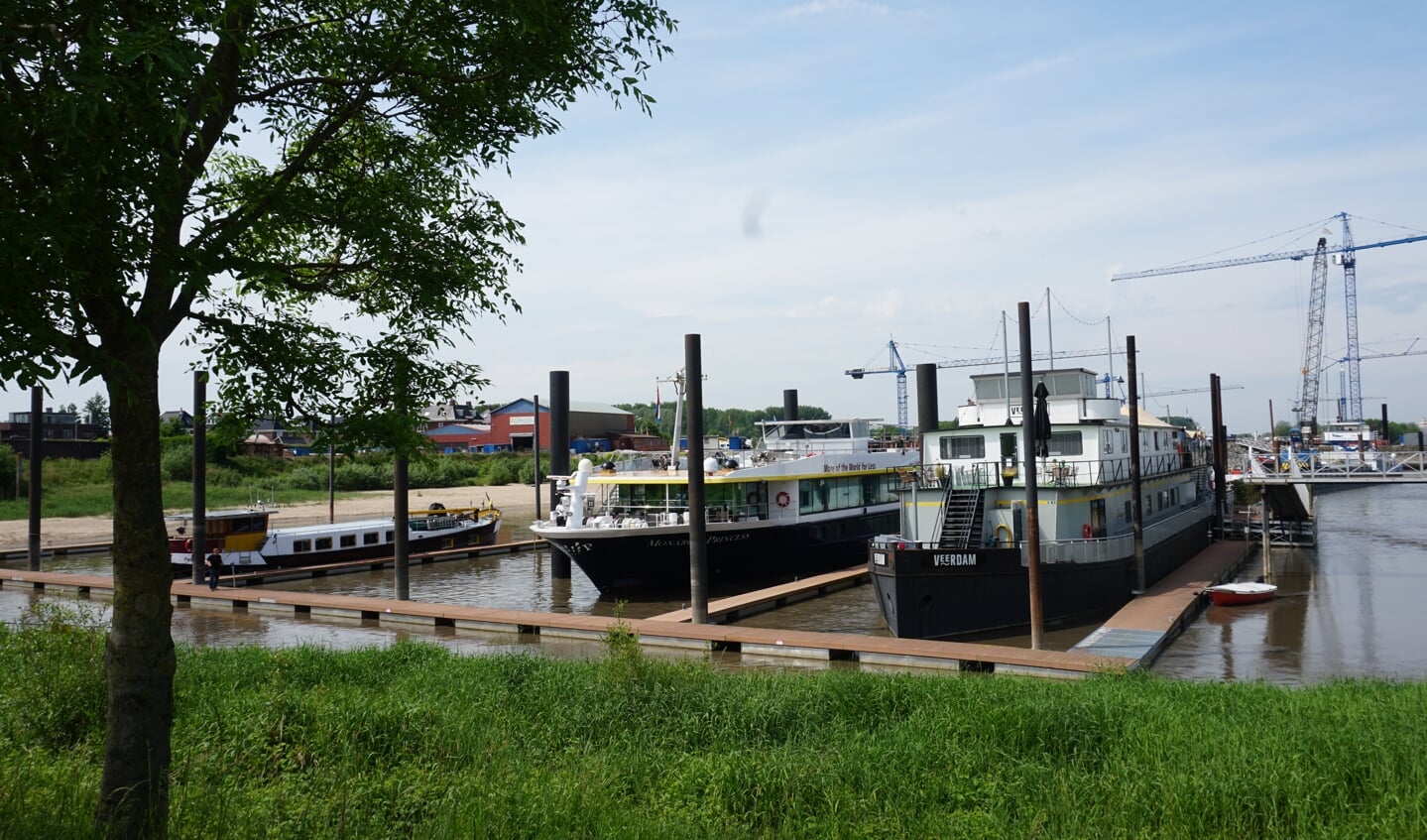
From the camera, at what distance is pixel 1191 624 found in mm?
23219

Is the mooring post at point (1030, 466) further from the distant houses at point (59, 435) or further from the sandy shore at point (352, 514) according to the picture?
the distant houses at point (59, 435)

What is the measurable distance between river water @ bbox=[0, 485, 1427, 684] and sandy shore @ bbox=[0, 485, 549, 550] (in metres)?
5.24

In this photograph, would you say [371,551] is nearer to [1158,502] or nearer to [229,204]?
[1158,502]

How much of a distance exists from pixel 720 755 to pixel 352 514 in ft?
174

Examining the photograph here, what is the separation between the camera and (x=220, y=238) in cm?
526

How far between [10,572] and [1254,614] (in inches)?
1557

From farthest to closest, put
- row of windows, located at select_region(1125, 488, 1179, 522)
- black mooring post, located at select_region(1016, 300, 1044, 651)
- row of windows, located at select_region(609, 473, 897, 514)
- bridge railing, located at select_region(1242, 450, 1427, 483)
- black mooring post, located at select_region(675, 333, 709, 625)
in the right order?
bridge railing, located at select_region(1242, 450, 1427, 483) → row of windows, located at select_region(609, 473, 897, 514) → row of windows, located at select_region(1125, 488, 1179, 522) → black mooring post, located at select_region(675, 333, 709, 625) → black mooring post, located at select_region(1016, 300, 1044, 651)

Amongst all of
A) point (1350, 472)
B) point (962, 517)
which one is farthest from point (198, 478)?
point (1350, 472)

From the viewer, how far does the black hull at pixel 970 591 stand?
2095cm

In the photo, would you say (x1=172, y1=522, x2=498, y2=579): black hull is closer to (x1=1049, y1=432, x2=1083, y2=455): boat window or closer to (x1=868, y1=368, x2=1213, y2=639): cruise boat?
(x1=868, y1=368, x2=1213, y2=639): cruise boat

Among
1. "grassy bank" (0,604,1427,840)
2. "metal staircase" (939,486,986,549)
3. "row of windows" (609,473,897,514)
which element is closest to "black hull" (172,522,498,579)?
"row of windows" (609,473,897,514)

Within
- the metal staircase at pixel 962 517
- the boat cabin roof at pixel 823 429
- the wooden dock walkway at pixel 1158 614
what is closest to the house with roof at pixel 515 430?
the boat cabin roof at pixel 823 429

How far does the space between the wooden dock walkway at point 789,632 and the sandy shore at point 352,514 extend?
7.37 metres

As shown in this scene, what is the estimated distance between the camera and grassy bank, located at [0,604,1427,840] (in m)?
7.32
